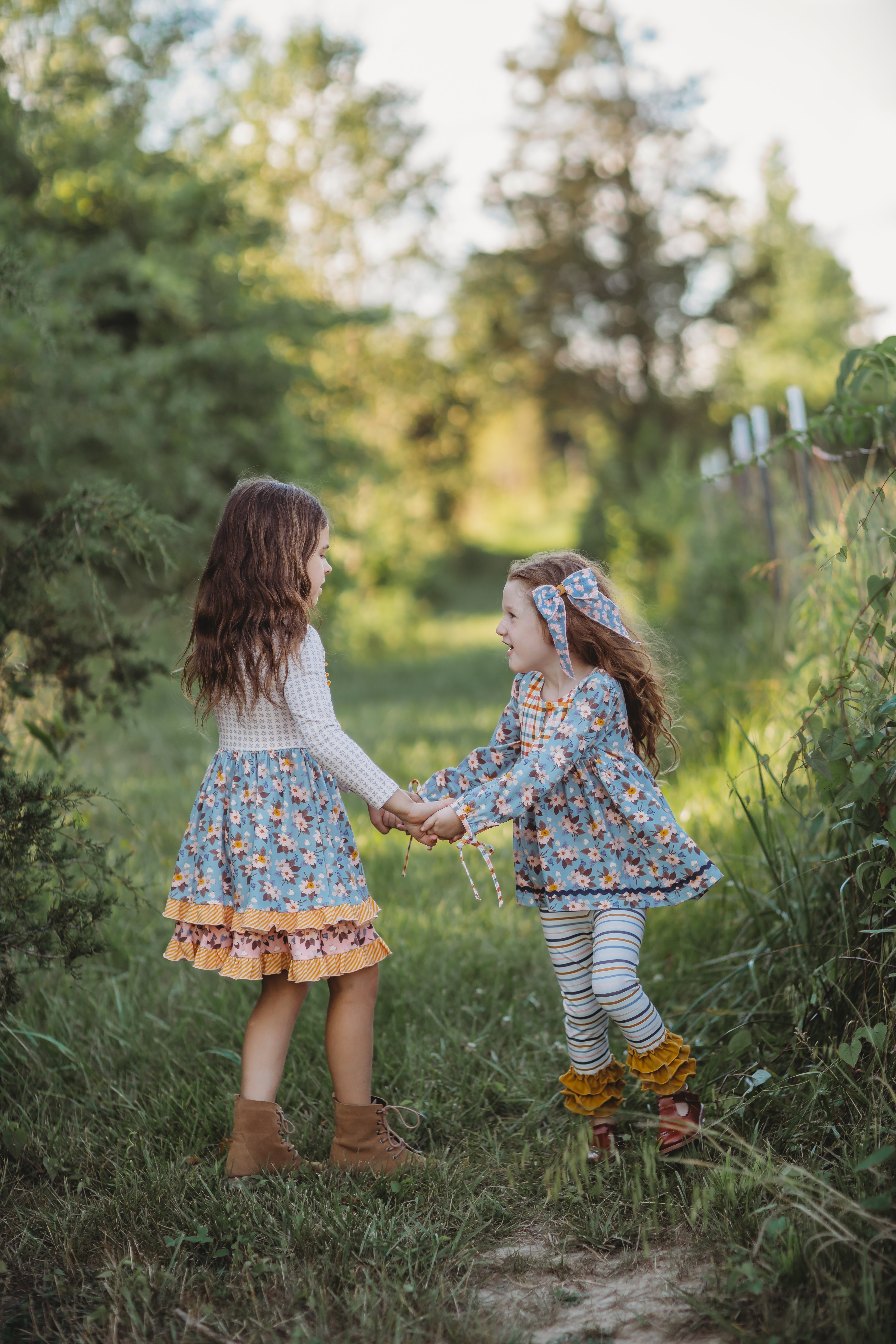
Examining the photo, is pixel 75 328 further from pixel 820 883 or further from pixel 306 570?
pixel 820 883

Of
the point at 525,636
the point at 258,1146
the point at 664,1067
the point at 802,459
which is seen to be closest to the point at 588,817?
the point at 525,636

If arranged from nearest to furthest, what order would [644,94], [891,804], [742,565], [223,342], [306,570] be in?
[891,804] < [306,570] < [742,565] < [223,342] < [644,94]

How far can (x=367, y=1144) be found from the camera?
2459mm

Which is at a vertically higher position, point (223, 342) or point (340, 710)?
point (223, 342)

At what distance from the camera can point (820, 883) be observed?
282 cm

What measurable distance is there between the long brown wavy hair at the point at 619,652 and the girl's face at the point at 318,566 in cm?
45

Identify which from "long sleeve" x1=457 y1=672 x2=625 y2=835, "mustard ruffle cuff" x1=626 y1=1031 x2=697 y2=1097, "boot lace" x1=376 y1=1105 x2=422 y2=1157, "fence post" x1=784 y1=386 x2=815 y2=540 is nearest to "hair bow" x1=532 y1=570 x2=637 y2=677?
"long sleeve" x1=457 y1=672 x2=625 y2=835

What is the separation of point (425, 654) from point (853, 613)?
12.4m

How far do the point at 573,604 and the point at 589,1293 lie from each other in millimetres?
1441

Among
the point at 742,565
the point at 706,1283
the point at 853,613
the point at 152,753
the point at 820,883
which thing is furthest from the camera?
the point at 742,565

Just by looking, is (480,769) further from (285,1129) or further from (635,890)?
(285,1129)

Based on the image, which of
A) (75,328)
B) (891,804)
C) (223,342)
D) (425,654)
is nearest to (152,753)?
(75,328)

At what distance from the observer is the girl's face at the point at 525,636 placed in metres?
2.63

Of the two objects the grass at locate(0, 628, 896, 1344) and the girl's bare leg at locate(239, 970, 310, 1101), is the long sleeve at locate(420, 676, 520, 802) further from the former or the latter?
the grass at locate(0, 628, 896, 1344)
